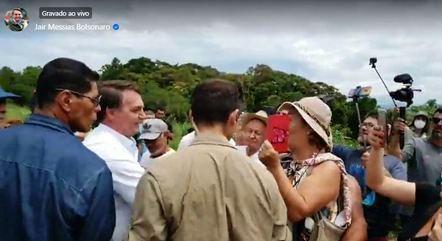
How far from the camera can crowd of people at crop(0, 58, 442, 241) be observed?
171 centimetres

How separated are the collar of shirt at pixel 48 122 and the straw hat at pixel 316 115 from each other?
3.44 feet

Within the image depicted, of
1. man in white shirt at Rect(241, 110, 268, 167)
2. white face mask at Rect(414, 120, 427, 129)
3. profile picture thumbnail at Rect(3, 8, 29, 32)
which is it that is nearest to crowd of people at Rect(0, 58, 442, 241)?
man in white shirt at Rect(241, 110, 268, 167)

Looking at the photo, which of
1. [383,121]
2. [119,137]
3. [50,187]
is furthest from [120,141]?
[383,121]

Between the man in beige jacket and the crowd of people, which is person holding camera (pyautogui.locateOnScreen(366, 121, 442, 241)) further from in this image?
the man in beige jacket

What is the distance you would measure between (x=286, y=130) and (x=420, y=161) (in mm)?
2648

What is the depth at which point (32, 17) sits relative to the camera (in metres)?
7.21

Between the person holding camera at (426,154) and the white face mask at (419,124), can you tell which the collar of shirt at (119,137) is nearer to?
the person holding camera at (426,154)

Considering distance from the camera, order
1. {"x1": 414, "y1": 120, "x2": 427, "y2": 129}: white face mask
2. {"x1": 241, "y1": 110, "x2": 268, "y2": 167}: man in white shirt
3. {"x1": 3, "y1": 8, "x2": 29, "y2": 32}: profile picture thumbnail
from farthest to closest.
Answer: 1. {"x1": 3, "y1": 8, "x2": 29, "y2": 32}: profile picture thumbnail
2. {"x1": 414, "y1": 120, "x2": 427, "y2": 129}: white face mask
3. {"x1": 241, "y1": 110, "x2": 268, "y2": 167}: man in white shirt

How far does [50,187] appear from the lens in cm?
170

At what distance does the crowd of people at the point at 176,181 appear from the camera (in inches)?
67.5

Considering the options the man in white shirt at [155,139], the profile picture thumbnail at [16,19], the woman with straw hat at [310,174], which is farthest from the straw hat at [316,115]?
the profile picture thumbnail at [16,19]

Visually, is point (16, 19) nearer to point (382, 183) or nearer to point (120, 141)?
point (120, 141)

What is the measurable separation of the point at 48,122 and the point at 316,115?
116 cm

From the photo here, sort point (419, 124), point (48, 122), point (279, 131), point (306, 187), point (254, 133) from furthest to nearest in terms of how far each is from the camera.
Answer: point (419, 124)
point (254, 133)
point (279, 131)
point (306, 187)
point (48, 122)
